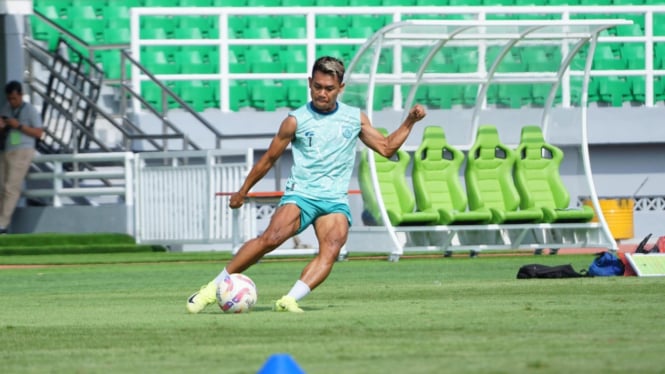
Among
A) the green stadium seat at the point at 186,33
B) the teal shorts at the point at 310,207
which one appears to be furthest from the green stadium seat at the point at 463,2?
the teal shorts at the point at 310,207

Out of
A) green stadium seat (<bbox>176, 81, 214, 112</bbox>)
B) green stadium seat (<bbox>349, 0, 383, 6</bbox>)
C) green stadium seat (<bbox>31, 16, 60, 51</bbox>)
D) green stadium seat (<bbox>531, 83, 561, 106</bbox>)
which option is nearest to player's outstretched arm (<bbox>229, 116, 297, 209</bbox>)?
green stadium seat (<bbox>531, 83, 561, 106</bbox>)

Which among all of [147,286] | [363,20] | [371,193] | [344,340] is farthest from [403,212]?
[344,340]

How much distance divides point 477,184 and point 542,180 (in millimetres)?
982

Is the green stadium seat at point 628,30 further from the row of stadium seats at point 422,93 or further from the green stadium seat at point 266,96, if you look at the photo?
the green stadium seat at point 266,96

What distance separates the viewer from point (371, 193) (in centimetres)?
2195

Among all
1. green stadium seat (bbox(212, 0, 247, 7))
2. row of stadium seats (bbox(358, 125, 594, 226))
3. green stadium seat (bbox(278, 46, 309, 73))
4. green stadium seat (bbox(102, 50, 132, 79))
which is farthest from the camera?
green stadium seat (bbox(212, 0, 247, 7))

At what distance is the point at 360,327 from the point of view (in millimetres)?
9727

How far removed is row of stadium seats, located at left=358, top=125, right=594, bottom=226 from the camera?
22.1m

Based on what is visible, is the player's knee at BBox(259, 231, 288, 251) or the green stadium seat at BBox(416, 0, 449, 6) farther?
the green stadium seat at BBox(416, 0, 449, 6)

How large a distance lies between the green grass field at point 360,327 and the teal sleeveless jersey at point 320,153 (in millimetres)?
844

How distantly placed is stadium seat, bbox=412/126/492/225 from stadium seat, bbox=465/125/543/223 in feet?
0.87

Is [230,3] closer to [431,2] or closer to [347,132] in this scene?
[431,2]

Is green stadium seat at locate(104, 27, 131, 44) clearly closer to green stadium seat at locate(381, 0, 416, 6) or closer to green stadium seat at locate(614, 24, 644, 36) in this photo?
green stadium seat at locate(381, 0, 416, 6)

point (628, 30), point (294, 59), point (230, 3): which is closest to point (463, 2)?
point (628, 30)
